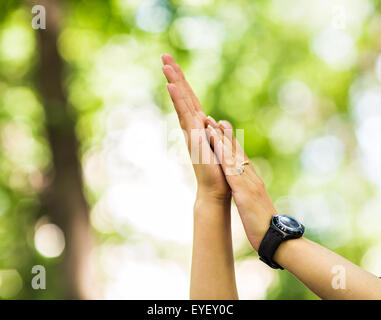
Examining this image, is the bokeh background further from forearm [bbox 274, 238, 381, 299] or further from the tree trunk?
forearm [bbox 274, 238, 381, 299]

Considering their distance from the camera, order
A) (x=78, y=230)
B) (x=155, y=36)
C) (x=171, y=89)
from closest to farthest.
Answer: (x=171, y=89)
(x=78, y=230)
(x=155, y=36)

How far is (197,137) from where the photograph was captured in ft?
4.78

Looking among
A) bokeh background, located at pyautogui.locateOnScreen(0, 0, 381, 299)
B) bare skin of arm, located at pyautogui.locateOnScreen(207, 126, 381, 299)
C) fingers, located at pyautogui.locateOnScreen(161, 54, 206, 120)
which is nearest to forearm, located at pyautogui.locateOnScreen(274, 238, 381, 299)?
bare skin of arm, located at pyautogui.locateOnScreen(207, 126, 381, 299)

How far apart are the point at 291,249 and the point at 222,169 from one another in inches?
16.1

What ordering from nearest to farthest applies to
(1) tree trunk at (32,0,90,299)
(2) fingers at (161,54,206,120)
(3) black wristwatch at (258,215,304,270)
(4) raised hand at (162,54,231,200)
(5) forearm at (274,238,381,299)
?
(5) forearm at (274,238,381,299)
(3) black wristwatch at (258,215,304,270)
(4) raised hand at (162,54,231,200)
(2) fingers at (161,54,206,120)
(1) tree trunk at (32,0,90,299)

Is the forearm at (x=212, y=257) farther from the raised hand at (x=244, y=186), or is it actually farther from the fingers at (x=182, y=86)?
the fingers at (x=182, y=86)

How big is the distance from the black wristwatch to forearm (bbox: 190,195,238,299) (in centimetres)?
13

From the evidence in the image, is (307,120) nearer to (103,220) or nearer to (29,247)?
(103,220)

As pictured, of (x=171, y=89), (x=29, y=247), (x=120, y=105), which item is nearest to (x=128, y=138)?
(x=120, y=105)

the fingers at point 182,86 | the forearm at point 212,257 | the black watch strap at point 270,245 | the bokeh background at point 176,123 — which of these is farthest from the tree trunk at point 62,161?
the black watch strap at point 270,245

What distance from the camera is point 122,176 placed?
5.62 metres

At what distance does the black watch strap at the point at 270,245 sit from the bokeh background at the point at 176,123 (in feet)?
11.6

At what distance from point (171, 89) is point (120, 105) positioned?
160 inches

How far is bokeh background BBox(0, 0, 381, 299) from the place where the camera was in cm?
473
